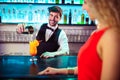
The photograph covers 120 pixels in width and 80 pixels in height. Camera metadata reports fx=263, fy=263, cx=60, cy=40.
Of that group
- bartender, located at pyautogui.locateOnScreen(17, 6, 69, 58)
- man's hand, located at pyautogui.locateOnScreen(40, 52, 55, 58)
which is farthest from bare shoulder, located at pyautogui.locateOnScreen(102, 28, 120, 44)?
bartender, located at pyautogui.locateOnScreen(17, 6, 69, 58)

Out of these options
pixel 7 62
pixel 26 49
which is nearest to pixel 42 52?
pixel 26 49

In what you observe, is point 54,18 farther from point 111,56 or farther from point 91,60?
point 111,56

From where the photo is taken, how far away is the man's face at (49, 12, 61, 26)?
306cm

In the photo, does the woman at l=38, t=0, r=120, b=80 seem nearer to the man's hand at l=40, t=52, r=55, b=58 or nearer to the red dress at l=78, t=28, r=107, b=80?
the red dress at l=78, t=28, r=107, b=80

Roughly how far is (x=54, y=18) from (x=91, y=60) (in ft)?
6.68

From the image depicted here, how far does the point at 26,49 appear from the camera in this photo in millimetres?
3133

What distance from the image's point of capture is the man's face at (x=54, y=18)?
306 centimetres

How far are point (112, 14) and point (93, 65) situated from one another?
22cm

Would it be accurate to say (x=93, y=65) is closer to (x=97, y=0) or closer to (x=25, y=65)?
(x=97, y=0)

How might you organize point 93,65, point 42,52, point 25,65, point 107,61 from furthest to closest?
point 42,52 < point 25,65 < point 93,65 < point 107,61

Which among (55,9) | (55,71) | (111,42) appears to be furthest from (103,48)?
(55,9)

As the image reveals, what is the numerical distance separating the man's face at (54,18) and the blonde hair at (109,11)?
2022 mm

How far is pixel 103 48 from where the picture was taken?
0.98 meters

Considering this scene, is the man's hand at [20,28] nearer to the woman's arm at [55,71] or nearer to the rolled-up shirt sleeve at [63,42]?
the rolled-up shirt sleeve at [63,42]
